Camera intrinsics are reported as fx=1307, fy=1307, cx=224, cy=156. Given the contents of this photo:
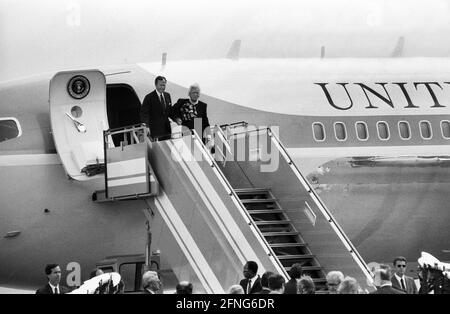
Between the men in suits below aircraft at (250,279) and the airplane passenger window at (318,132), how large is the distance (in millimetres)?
4675

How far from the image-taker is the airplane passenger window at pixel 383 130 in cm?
1997

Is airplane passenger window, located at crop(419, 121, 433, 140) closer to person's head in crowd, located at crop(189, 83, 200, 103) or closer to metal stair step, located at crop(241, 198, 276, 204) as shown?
metal stair step, located at crop(241, 198, 276, 204)

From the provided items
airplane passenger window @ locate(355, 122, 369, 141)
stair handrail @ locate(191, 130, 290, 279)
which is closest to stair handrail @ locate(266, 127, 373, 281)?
stair handrail @ locate(191, 130, 290, 279)

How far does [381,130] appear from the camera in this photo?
20.0 m

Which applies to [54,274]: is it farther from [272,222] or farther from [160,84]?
[160,84]

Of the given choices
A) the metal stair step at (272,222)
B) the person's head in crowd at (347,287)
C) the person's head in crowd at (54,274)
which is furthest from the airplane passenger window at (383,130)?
the person's head in crowd at (347,287)

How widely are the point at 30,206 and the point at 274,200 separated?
344 cm

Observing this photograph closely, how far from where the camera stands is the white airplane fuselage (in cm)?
1842

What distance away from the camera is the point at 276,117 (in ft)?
63.8

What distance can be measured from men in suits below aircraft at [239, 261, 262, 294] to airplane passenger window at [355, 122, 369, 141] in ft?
16.6

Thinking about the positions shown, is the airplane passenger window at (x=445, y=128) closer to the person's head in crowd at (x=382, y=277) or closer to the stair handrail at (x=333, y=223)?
the stair handrail at (x=333, y=223)

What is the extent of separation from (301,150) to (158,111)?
91.7 inches

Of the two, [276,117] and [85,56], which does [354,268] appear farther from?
[85,56]
